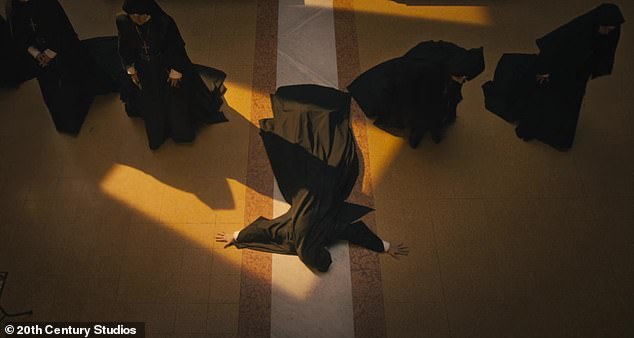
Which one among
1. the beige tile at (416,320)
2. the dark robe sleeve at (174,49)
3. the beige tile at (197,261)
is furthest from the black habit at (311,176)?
the dark robe sleeve at (174,49)

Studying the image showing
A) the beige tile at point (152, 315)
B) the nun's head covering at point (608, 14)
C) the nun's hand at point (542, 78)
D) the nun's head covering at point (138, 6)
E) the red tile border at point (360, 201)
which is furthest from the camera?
the nun's hand at point (542, 78)

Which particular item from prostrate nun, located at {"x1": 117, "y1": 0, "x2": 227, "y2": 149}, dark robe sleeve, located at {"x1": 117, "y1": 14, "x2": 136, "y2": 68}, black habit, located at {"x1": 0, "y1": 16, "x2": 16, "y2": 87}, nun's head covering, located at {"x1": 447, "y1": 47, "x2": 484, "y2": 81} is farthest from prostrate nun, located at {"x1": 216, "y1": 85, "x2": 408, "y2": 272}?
black habit, located at {"x1": 0, "y1": 16, "x2": 16, "y2": 87}

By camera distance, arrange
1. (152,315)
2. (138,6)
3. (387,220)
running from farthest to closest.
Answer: (387,220)
(152,315)
(138,6)

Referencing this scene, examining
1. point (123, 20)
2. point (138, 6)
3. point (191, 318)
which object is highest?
point (138, 6)

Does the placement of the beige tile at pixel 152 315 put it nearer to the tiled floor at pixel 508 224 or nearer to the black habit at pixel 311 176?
the black habit at pixel 311 176

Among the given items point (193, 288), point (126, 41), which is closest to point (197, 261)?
point (193, 288)

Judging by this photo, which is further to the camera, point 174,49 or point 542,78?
point 542,78

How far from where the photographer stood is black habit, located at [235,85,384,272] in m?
4.87

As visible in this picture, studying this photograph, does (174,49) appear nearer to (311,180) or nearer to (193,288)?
(311,180)

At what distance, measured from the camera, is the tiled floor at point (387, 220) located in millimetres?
4836

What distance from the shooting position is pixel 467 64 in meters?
5.21

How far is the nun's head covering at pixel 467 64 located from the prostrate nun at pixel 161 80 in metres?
2.63

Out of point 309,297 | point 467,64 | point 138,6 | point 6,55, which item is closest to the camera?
point 138,6

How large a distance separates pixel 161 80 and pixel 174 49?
37cm
